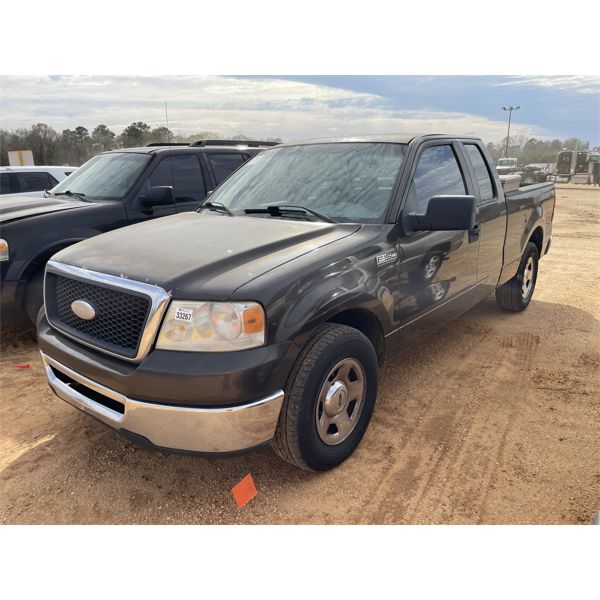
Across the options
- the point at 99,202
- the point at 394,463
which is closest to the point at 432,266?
the point at 394,463

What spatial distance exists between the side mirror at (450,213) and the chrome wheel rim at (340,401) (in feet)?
3.33

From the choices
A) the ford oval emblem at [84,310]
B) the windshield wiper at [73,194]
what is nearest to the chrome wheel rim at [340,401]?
the ford oval emblem at [84,310]

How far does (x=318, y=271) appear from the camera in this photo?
2.59m

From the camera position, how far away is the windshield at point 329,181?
10.7 ft

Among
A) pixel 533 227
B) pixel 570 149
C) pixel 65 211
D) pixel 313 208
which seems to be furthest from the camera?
pixel 570 149

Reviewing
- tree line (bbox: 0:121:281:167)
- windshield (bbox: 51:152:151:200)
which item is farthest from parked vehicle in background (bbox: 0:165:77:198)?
tree line (bbox: 0:121:281:167)

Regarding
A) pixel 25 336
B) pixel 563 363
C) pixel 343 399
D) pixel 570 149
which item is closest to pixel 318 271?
pixel 343 399

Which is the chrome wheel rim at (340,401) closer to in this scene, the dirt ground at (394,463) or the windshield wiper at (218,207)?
the dirt ground at (394,463)

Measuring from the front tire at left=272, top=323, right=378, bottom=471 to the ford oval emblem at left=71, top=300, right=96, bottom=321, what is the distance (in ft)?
3.60

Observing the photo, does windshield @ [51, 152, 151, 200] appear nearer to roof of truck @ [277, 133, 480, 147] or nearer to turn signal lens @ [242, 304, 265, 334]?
roof of truck @ [277, 133, 480, 147]

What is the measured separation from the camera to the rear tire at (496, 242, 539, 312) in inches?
219

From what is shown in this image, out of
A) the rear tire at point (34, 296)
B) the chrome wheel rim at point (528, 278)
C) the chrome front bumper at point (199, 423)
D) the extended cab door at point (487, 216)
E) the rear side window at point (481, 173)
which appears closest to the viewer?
the chrome front bumper at point (199, 423)

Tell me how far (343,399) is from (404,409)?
3.10ft

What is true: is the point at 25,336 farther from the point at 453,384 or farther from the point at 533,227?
the point at 533,227
